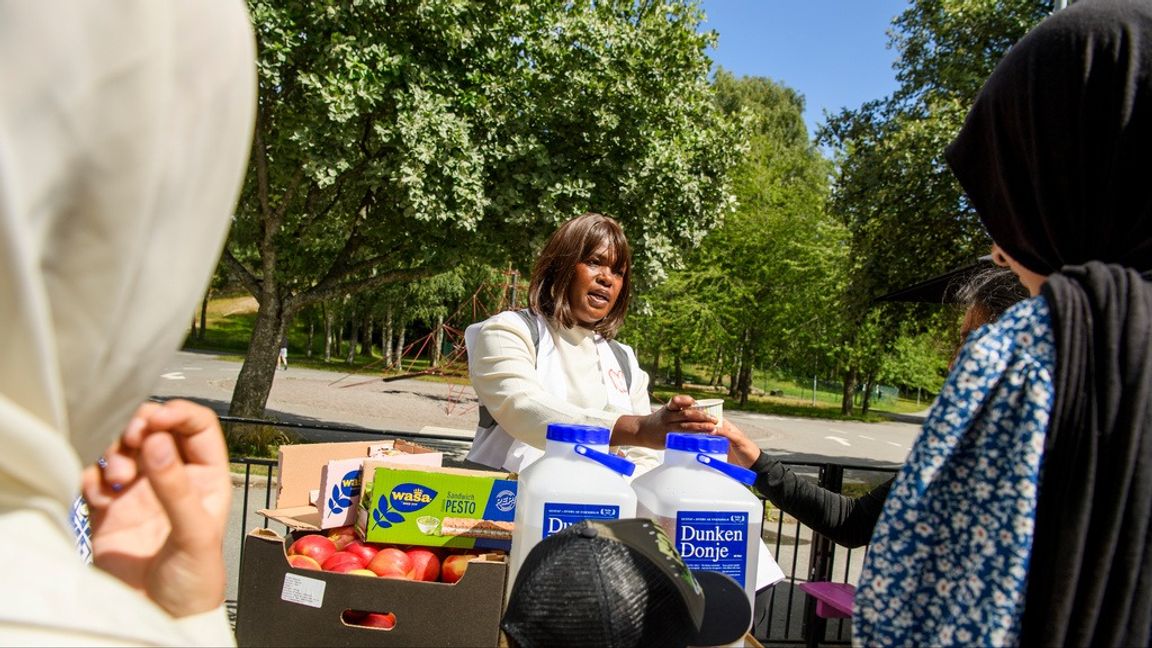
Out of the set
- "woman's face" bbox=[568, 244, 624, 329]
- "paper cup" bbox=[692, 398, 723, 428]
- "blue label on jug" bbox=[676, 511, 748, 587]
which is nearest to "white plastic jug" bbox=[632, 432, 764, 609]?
"blue label on jug" bbox=[676, 511, 748, 587]

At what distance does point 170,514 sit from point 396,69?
9.38 metres

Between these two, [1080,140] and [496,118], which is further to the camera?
[496,118]

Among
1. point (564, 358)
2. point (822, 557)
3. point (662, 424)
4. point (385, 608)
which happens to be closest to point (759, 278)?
point (822, 557)

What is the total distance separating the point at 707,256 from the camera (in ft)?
90.2

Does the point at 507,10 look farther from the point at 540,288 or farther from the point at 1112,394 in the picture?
the point at 1112,394

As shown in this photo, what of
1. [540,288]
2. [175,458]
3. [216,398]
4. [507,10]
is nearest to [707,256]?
[216,398]

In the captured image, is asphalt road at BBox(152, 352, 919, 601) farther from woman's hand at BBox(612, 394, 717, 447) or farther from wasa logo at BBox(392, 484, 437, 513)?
wasa logo at BBox(392, 484, 437, 513)

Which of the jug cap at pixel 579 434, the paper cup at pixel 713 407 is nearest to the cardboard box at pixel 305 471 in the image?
the jug cap at pixel 579 434

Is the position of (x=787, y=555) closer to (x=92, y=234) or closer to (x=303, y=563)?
(x=303, y=563)

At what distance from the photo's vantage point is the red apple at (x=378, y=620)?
177cm

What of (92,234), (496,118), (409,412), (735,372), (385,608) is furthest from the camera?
(735,372)

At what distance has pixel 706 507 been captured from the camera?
1604mm

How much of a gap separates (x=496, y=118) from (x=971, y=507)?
31.2 ft

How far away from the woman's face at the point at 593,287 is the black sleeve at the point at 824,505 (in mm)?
801
